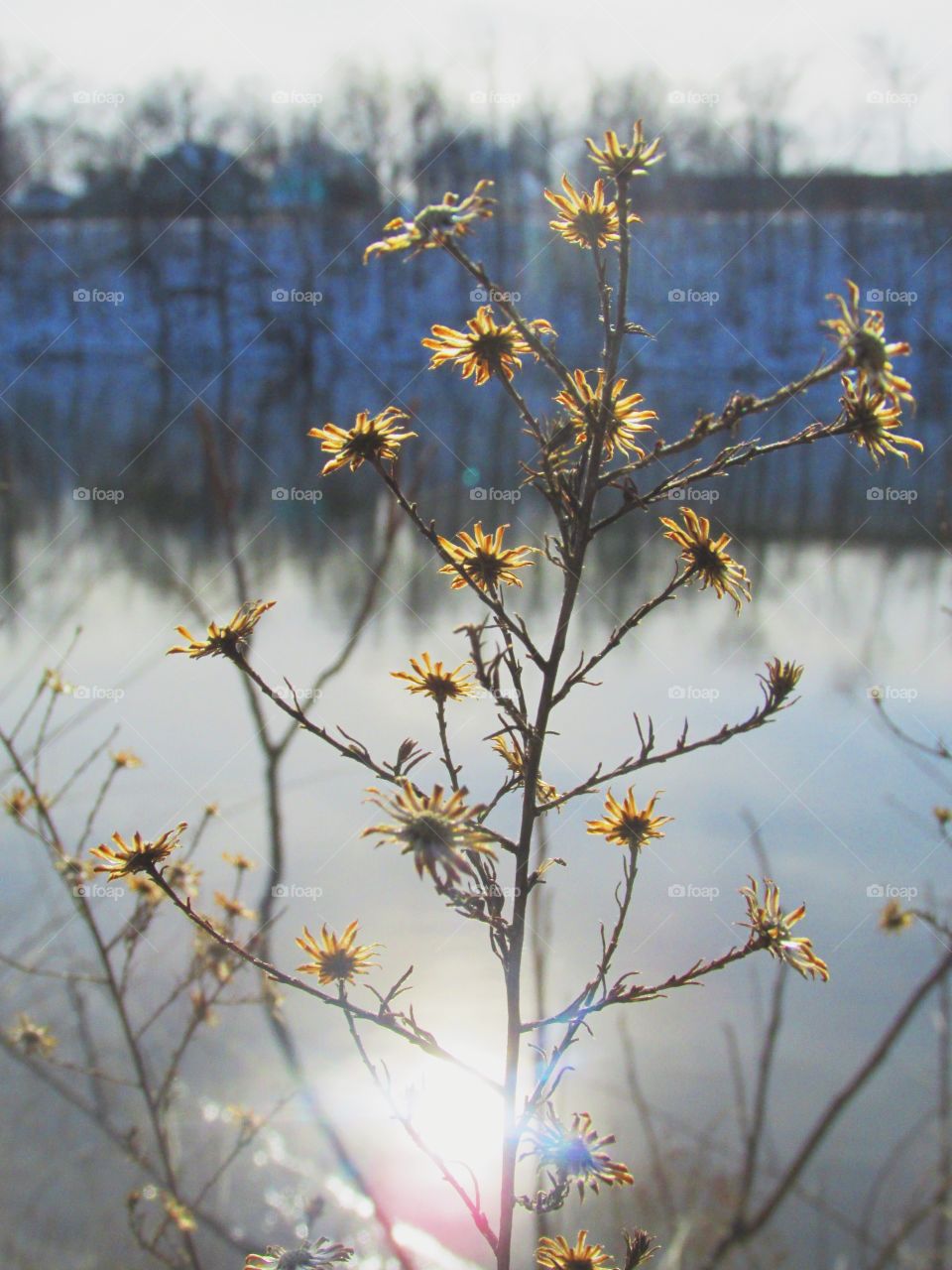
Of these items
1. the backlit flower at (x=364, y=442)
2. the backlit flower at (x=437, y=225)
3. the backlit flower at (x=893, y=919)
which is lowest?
the backlit flower at (x=893, y=919)

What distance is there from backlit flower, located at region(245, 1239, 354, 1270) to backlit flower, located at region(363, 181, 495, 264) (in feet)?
2.52

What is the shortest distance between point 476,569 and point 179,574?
8.49m

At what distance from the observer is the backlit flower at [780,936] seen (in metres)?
0.85

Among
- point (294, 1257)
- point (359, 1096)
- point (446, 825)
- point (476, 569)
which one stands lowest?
point (359, 1096)

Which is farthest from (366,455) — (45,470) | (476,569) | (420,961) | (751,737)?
(45,470)

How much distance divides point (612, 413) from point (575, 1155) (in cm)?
56

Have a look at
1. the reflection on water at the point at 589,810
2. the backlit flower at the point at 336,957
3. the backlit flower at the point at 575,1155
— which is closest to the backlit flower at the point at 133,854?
the backlit flower at the point at 336,957

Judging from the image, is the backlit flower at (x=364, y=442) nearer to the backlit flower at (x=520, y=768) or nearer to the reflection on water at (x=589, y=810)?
the backlit flower at (x=520, y=768)

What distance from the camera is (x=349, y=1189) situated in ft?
10.6

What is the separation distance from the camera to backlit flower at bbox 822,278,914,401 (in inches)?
29.3

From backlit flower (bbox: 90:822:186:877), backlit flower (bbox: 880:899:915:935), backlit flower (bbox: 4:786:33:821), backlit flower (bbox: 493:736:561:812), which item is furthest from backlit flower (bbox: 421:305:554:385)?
backlit flower (bbox: 880:899:915:935)

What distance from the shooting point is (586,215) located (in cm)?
89

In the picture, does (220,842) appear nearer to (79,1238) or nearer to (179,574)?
(79,1238)

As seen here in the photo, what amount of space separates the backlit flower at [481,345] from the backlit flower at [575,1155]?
56cm
